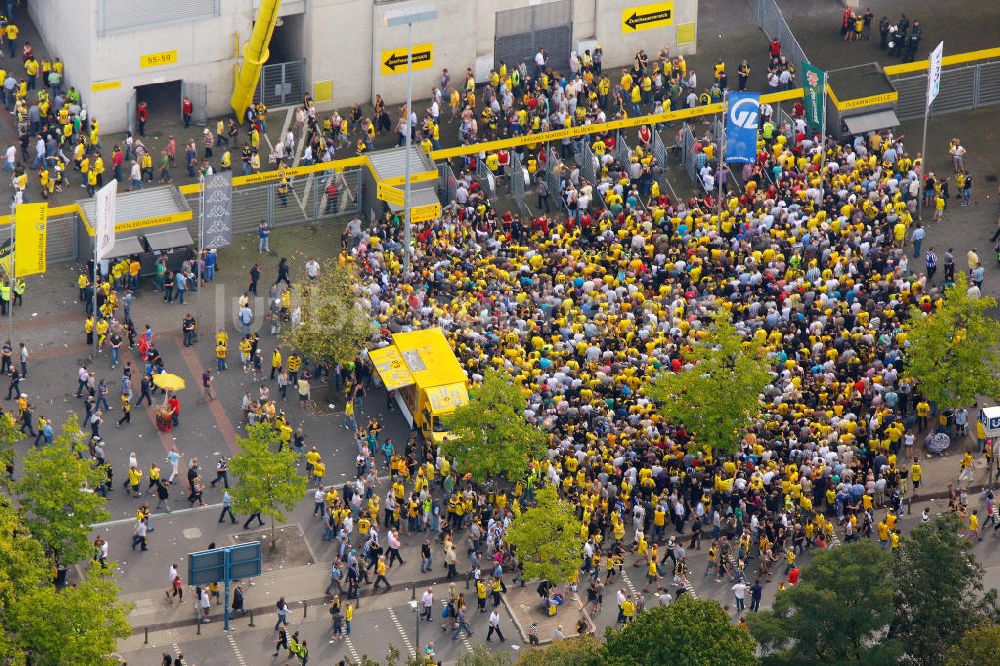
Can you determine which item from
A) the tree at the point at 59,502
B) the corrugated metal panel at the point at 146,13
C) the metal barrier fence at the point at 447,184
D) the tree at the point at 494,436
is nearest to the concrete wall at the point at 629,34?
the metal barrier fence at the point at 447,184

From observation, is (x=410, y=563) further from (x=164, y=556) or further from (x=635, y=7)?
(x=635, y=7)

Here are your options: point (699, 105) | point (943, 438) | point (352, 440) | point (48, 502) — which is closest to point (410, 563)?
point (352, 440)

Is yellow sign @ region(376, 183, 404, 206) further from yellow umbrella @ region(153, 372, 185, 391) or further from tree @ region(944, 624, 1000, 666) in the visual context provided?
tree @ region(944, 624, 1000, 666)

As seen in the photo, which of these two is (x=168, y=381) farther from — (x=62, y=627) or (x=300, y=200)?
(x=62, y=627)

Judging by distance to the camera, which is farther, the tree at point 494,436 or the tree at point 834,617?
the tree at point 494,436

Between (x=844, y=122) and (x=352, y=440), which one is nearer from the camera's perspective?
(x=352, y=440)

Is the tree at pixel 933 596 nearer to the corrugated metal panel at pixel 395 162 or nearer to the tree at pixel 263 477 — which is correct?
the tree at pixel 263 477
